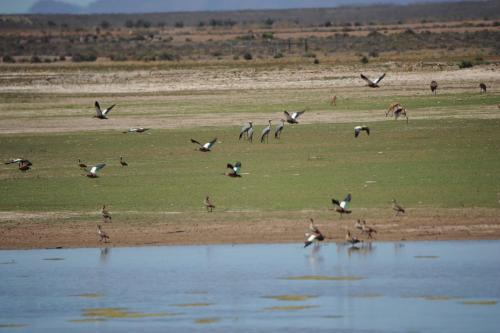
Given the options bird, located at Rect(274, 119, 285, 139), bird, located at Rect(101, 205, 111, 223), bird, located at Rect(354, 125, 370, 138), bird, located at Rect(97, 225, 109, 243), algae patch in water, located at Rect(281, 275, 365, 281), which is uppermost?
bird, located at Rect(274, 119, 285, 139)

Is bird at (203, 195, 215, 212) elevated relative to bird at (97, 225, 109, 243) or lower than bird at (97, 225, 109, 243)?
elevated

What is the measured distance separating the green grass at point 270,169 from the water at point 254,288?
9.70 ft

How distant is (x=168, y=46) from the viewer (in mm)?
88938

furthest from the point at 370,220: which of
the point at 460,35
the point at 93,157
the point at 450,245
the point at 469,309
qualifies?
the point at 460,35

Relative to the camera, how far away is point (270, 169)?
25.0 metres

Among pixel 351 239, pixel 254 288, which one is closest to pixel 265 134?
pixel 351 239

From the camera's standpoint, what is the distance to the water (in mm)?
13648

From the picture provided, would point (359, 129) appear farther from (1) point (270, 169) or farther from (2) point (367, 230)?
(2) point (367, 230)

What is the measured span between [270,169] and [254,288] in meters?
9.67

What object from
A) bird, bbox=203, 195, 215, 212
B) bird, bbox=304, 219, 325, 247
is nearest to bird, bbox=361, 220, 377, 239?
bird, bbox=304, 219, 325, 247

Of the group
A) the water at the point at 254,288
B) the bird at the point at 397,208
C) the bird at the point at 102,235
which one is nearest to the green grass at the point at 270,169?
the bird at the point at 397,208

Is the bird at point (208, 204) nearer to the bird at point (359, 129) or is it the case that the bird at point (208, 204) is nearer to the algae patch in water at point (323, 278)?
the algae patch in water at point (323, 278)

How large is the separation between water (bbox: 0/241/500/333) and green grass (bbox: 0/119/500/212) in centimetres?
296

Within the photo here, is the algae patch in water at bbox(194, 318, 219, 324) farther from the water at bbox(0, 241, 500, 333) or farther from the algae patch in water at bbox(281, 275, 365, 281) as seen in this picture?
the algae patch in water at bbox(281, 275, 365, 281)
